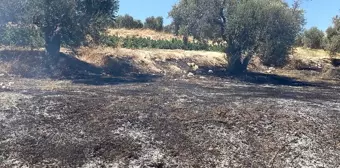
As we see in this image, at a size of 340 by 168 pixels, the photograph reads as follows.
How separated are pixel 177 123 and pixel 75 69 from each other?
19920 mm

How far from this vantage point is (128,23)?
80.3 m

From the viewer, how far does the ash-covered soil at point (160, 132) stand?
13.9 m

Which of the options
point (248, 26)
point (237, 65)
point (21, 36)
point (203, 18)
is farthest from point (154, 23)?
point (21, 36)

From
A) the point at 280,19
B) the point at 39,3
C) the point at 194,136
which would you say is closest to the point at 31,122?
the point at 194,136

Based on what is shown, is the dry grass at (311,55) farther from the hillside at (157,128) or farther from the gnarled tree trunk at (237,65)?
the hillside at (157,128)

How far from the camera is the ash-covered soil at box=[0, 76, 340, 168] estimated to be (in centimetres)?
1392

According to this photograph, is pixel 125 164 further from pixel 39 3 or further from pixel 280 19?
pixel 280 19

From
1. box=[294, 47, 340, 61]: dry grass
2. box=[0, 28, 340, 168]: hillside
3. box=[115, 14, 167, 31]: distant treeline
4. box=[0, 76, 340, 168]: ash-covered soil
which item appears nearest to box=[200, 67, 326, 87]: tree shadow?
box=[0, 28, 340, 168]: hillside

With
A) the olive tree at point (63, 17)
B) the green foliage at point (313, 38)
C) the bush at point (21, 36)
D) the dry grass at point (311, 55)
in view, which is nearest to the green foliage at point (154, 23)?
the green foliage at point (313, 38)

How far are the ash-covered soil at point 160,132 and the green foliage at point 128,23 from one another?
58.4 m

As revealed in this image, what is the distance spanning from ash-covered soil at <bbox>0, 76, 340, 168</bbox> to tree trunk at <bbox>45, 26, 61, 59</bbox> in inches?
523

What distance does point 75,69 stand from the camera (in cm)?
3509

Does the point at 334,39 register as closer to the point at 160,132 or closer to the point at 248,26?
the point at 248,26

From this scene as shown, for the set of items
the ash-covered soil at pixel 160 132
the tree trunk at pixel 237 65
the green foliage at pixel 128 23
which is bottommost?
the ash-covered soil at pixel 160 132
